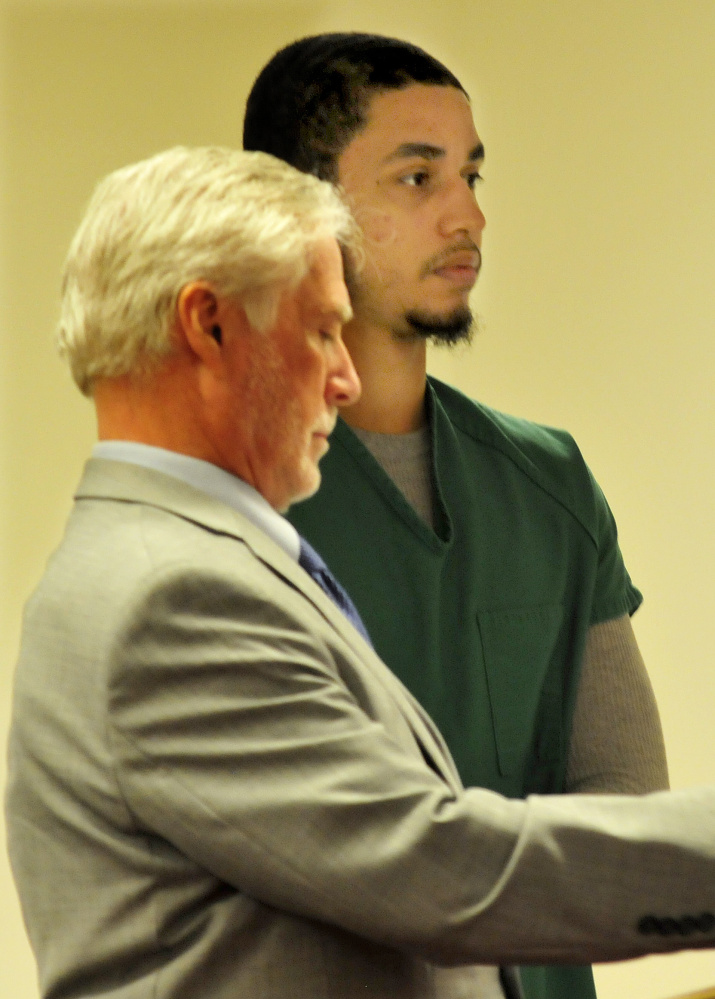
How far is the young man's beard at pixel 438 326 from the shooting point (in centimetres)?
130

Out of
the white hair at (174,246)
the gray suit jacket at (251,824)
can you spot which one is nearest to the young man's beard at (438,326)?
the white hair at (174,246)

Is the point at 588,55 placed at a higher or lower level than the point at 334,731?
higher

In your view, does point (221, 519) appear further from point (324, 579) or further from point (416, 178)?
point (416, 178)

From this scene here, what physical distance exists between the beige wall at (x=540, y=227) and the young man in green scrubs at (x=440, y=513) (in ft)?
1.20

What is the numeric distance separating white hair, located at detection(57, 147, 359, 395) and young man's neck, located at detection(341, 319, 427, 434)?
403 mm

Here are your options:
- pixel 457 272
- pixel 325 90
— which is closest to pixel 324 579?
pixel 457 272

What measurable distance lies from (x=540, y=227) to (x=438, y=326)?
56cm

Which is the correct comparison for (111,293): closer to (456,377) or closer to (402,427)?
(402,427)

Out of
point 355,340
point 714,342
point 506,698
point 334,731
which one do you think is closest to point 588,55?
point 714,342

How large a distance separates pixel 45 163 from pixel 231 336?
0.94 m

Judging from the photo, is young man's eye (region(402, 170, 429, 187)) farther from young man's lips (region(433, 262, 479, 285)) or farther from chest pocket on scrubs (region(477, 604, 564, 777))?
chest pocket on scrubs (region(477, 604, 564, 777))

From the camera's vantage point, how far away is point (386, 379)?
133 cm

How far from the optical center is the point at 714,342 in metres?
1.79

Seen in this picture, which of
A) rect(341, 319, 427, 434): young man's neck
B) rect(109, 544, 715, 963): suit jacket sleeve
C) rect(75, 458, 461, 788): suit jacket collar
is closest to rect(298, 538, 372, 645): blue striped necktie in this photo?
rect(75, 458, 461, 788): suit jacket collar
